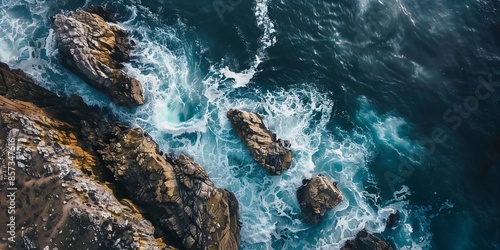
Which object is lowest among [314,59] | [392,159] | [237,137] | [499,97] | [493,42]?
[237,137]

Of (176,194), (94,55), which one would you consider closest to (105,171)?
(176,194)

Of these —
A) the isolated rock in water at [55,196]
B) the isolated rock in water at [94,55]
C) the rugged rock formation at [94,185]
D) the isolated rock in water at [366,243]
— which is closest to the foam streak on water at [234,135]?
the isolated rock in water at [366,243]

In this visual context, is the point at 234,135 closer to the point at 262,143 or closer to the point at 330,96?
the point at 262,143

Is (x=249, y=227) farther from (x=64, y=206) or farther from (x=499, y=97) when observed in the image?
(x=499, y=97)

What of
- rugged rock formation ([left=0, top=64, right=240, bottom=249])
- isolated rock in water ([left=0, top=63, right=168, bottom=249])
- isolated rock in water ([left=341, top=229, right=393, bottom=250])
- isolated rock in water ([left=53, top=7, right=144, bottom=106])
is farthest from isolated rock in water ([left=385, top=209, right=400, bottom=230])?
isolated rock in water ([left=53, top=7, right=144, bottom=106])

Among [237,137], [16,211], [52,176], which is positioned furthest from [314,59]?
[16,211]

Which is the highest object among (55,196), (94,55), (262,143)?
(94,55)
